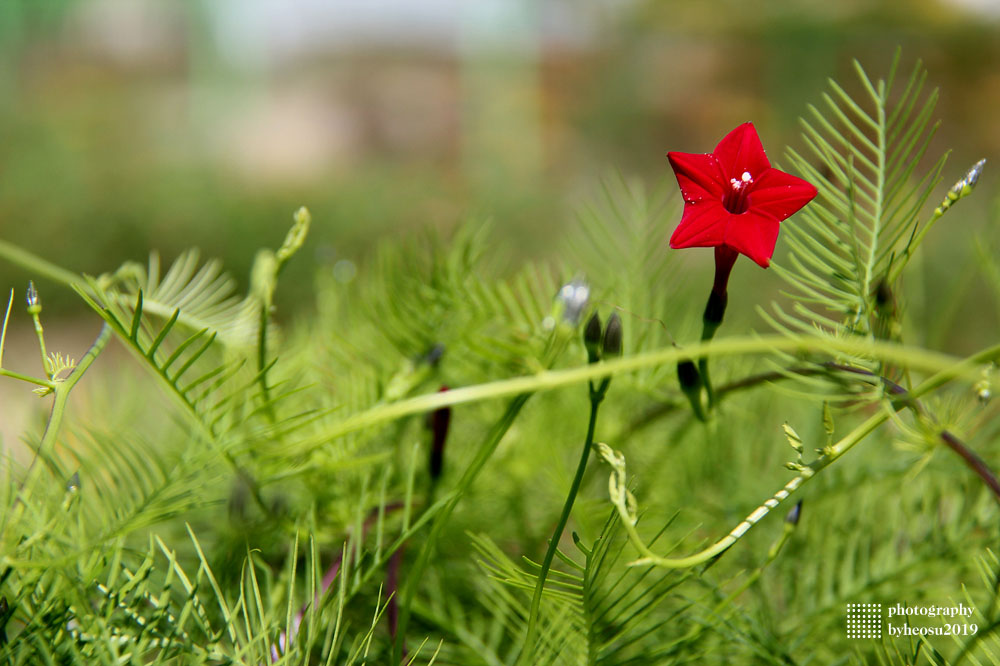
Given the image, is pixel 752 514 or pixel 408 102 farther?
pixel 408 102

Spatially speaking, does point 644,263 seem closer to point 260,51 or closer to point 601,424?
point 601,424

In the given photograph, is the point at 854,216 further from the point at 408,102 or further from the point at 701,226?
the point at 408,102

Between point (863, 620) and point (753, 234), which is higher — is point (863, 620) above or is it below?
below

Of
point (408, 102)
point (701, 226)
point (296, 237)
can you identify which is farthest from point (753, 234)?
point (408, 102)

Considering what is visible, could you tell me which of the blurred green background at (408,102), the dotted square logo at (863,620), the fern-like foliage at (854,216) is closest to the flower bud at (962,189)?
the fern-like foliage at (854,216)

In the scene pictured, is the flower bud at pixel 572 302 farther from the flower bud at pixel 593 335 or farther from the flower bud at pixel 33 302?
the flower bud at pixel 33 302

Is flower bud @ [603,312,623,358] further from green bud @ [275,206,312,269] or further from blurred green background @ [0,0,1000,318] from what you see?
blurred green background @ [0,0,1000,318]
